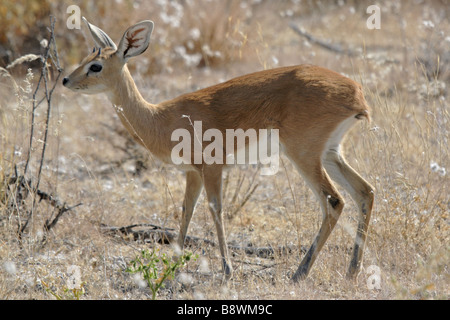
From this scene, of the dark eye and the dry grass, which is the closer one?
the dry grass

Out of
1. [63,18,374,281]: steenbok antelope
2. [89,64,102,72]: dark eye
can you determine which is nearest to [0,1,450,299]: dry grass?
[63,18,374,281]: steenbok antelope

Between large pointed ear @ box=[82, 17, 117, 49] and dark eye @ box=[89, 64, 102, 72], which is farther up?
large pointed ear @ box=[82, 17, 117, 49]

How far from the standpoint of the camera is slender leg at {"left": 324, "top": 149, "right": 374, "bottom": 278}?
4.54m

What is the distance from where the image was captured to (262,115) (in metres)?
4.70

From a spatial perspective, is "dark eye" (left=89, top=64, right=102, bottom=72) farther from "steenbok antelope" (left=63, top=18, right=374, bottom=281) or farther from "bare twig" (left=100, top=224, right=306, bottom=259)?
"bare twig" (left=100, top=224, right=306, bottom=259)

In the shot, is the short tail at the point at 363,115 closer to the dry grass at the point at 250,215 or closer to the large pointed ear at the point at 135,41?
the dry grass at the point at 250,215

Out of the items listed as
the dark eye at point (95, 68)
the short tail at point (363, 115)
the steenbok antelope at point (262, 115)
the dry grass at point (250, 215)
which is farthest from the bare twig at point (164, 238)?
the dark eye at point (95, 68)

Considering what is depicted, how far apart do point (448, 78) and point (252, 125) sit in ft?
17.4

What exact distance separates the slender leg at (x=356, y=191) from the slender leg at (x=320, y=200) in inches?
7.9

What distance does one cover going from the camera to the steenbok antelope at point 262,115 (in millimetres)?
4543

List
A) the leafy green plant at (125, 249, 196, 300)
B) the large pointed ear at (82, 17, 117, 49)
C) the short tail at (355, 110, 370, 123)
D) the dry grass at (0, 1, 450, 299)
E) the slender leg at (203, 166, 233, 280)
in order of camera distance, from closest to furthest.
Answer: the leafy green plant at (125, 249, 196, 300), the dry grass at (0, 1, 450, 299), the short tail at (355, 110, 370, 123), the slender leg at (203, 166, 233, 280), the large pointed ear at (82, 17, 117, 49)

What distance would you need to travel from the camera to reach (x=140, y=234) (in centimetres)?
527

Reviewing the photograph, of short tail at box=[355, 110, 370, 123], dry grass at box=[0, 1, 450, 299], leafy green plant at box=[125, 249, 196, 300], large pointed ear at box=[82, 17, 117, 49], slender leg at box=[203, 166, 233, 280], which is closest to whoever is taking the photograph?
leafy green plant at box=[125, 249, 196, 300]
